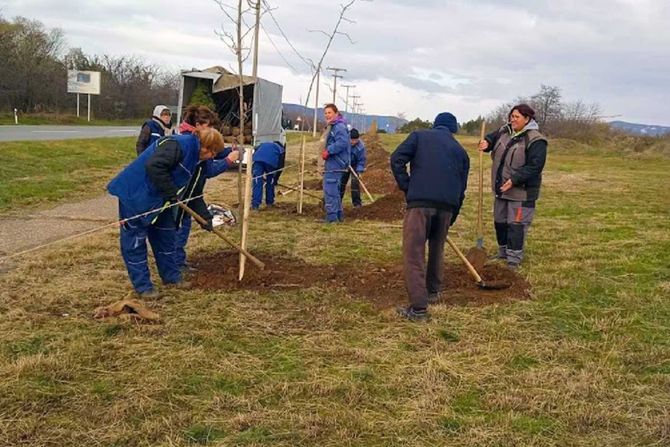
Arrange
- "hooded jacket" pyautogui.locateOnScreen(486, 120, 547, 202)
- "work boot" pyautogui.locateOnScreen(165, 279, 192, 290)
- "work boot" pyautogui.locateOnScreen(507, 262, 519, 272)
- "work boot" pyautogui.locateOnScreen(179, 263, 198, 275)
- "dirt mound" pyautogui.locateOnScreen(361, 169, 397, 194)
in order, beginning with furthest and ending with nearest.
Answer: "dirt mound" pyautogui.locateOnScreen(361, 169, 397, 194), "work boot" pyautogui.locateOnScreen(507, 262, 519, 272), "hooded jacket" pyautogui.locateOnScreen(486, 120, 547, 202), "work boot" pyautogui.locateOnScreen(179, 263, 198, 275), "work boot" pyautogui.locateOnScreen(165, 279, 192, 290)

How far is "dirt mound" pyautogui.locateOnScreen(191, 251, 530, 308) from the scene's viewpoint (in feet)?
20.0

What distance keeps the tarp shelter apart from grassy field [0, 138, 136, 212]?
3268 mm

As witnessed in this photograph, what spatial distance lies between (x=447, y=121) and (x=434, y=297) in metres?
1.66

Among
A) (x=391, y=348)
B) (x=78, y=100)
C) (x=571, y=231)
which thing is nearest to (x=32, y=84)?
(x=78, y=100)

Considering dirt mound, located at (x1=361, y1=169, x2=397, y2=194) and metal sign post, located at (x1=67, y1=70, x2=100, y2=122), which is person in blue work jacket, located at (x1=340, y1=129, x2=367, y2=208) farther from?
metal sign post, located at (x1=67, y1=70, x2=100, y2=122)

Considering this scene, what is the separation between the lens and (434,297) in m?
5.98

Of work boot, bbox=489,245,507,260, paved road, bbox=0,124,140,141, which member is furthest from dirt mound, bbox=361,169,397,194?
paved road, bbox=0,124,140,141

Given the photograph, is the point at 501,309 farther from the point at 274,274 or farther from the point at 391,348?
the point at 274,274

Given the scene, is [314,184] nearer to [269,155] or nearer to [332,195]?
[269,155]

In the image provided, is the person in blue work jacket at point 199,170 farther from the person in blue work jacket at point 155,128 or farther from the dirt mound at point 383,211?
the dirt mound at point 383,211

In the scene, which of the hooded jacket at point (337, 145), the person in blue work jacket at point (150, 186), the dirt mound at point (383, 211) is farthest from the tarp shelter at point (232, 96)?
the person in blue work jacket at point (150, 186)

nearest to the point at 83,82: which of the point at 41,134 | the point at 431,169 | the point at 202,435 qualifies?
the point at 41,134

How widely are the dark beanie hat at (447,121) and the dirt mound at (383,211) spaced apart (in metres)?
5.23

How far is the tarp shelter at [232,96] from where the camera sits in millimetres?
17609
